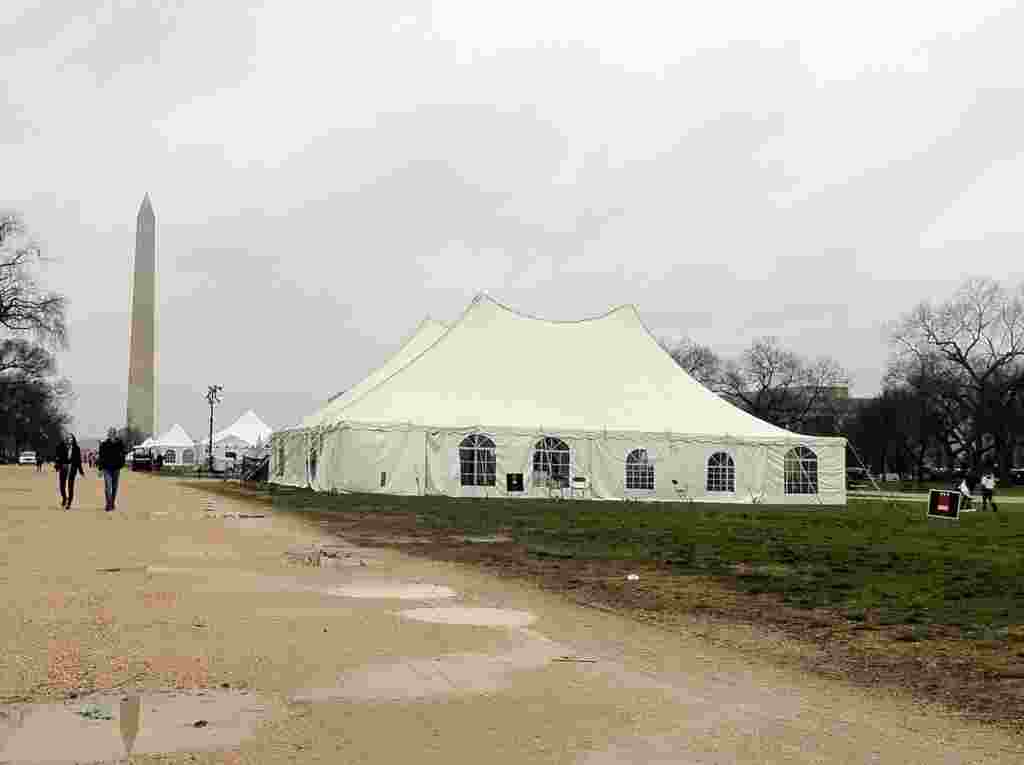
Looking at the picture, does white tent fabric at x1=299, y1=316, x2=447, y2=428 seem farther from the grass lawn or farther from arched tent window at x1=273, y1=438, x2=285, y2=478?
the grass lawn

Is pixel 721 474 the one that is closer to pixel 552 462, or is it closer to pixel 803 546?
pixel 552 462

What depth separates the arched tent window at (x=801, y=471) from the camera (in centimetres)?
3484

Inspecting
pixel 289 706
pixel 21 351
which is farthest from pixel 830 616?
pixel 21 351

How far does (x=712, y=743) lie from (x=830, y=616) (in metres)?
4.84

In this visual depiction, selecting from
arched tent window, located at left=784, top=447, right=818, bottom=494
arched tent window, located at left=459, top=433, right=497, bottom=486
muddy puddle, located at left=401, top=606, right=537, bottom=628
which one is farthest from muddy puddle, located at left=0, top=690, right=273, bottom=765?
arched tent window, located at left=784, top=447, right=818, bottom=494

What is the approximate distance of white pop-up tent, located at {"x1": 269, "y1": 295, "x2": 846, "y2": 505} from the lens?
107 feet

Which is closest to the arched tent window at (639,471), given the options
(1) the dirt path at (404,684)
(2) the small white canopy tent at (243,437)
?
(1) the dirt path at (404,684)

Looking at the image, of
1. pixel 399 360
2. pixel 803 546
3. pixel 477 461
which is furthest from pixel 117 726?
pixel 399 360

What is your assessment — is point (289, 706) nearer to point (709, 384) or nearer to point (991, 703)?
point (991, 703)

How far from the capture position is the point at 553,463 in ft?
110

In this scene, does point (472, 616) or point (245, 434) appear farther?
point (245, 434)

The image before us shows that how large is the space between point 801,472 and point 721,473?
273cm

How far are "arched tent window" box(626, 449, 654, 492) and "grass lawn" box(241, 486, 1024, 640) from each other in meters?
2.69

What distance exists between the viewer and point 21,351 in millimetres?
Answer: 60812
